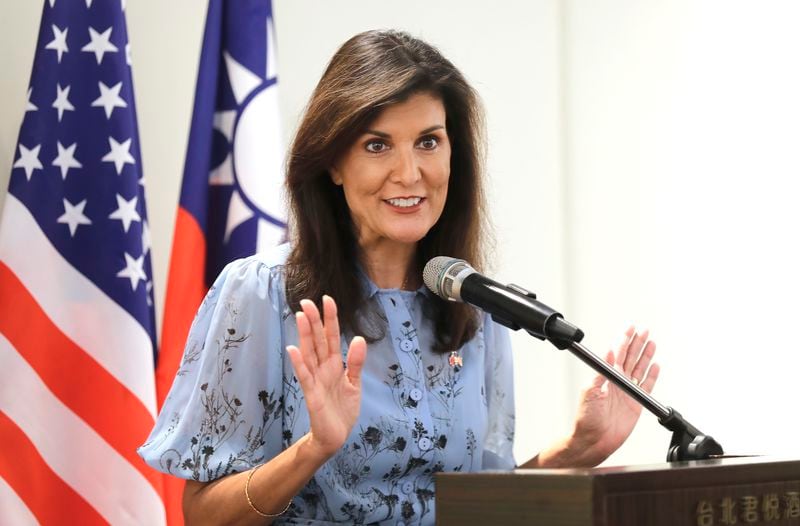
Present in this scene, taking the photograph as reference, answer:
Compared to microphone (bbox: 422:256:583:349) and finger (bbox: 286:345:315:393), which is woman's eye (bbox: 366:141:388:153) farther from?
finger (bbox: 286:345:315:393)

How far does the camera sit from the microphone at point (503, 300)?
148 cm

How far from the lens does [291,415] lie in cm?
→ 195

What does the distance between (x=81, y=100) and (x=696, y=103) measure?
2119 millimetres

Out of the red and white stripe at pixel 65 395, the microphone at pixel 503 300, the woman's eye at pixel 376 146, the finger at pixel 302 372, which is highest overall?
the woman's eye at pixel 376 146

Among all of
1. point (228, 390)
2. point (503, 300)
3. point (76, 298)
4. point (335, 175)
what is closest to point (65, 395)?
point (76, 298)

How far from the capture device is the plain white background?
10.9ft

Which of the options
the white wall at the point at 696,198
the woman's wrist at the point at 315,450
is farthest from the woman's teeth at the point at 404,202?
the white wall at the point at 696,198

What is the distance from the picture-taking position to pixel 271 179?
303cm

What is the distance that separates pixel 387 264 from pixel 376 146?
0.26 meters

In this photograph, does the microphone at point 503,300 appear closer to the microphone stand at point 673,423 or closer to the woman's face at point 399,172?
the microphone stand at point 673,423

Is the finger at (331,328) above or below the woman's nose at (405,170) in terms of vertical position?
below

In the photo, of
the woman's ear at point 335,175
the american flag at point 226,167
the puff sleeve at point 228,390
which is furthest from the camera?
the american flag at point 226,167

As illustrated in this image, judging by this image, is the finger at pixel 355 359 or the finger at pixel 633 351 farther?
the finger at pixel 633 351

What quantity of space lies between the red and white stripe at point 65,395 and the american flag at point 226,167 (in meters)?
0.20
